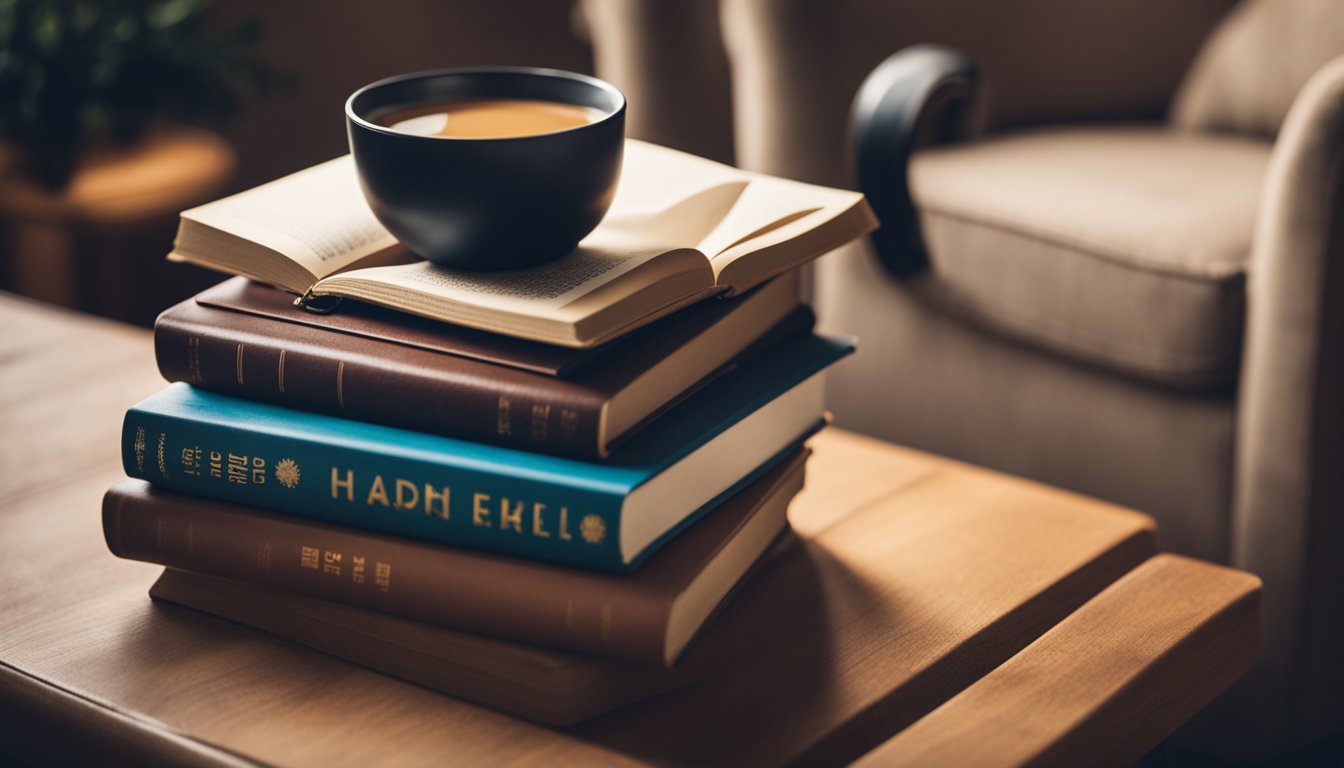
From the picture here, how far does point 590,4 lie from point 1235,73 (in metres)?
0.76

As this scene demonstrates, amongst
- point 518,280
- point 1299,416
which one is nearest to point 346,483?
point 518,280

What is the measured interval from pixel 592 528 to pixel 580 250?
0.15 metres

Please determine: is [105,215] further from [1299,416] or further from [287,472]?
[1299,416]

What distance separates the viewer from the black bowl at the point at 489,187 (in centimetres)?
54

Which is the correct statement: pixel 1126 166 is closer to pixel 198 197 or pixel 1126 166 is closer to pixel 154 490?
pixel 154 490

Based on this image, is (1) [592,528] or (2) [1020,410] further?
(2) [1020,410]

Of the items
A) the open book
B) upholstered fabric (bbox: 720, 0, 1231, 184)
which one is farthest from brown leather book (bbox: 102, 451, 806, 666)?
upholstered fabric (bbox: 720, 0, 1231, 184)

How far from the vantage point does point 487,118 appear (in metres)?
0.60

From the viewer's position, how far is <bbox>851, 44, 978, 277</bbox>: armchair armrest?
121cm

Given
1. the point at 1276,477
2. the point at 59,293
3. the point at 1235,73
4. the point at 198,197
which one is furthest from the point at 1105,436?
the point at 59,293

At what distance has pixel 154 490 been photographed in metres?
0.60

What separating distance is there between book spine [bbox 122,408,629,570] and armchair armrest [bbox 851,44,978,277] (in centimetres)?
79

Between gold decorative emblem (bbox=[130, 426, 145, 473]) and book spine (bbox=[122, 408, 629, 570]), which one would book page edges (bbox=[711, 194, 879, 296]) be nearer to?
book spine (bbox=[122, 408, 629, 570])

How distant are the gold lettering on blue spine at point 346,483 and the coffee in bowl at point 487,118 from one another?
0.16 metres
